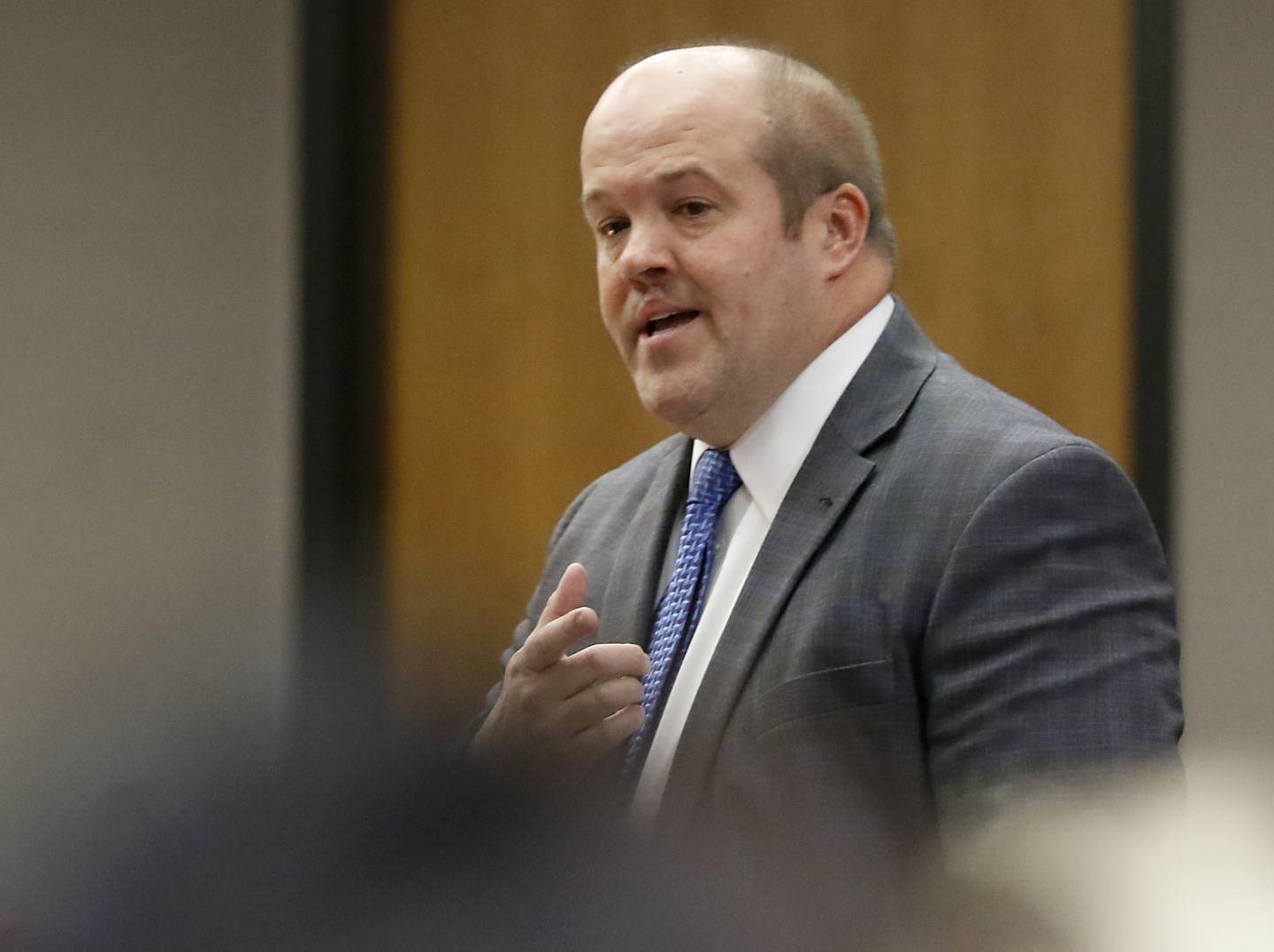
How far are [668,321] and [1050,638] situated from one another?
0.52 metres

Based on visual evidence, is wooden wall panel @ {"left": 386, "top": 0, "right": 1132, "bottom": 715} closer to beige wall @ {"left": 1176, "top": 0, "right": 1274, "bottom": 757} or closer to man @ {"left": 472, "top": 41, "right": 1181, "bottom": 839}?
beige wall @ {"left": 1176, "top": 0, "right": 1274, "bottom": 757}

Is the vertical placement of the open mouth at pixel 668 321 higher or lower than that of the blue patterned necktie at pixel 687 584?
higher

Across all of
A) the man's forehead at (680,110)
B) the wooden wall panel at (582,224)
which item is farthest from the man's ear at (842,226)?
the wooden wall panel at (582,224)

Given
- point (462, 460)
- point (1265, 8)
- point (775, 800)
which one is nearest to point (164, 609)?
point (775, 800)

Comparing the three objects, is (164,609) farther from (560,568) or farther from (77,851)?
(560,568)

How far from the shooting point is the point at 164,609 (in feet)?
1.01

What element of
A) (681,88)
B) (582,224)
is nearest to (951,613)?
(681,88)

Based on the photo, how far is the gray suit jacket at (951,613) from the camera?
47.1 inches

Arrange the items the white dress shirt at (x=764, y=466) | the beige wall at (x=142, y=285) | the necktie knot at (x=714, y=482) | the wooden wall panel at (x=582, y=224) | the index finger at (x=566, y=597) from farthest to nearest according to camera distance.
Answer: the beige wall at (x=142, y=285) < the wooden wall panel at (x=582, y=224) < the necktie knot at (x=714, y=482) < the white dress shirt at (x=764, y=466) < the index finger at (x=566, y=597)

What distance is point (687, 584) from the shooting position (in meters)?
1.45

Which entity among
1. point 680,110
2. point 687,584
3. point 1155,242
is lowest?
point 687,584

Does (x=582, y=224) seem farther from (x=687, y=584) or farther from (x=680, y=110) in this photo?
(x=687, y=584)

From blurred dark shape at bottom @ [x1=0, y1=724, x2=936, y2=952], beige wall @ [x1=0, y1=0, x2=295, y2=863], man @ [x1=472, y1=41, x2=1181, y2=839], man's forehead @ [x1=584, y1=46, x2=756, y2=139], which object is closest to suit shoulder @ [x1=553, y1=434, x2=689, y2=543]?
man @ [x1=472, y1=41, x2=1181, y2=839]

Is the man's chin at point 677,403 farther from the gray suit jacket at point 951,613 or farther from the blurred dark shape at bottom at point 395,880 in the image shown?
the blurred dark shape at bottom at point 395,880
